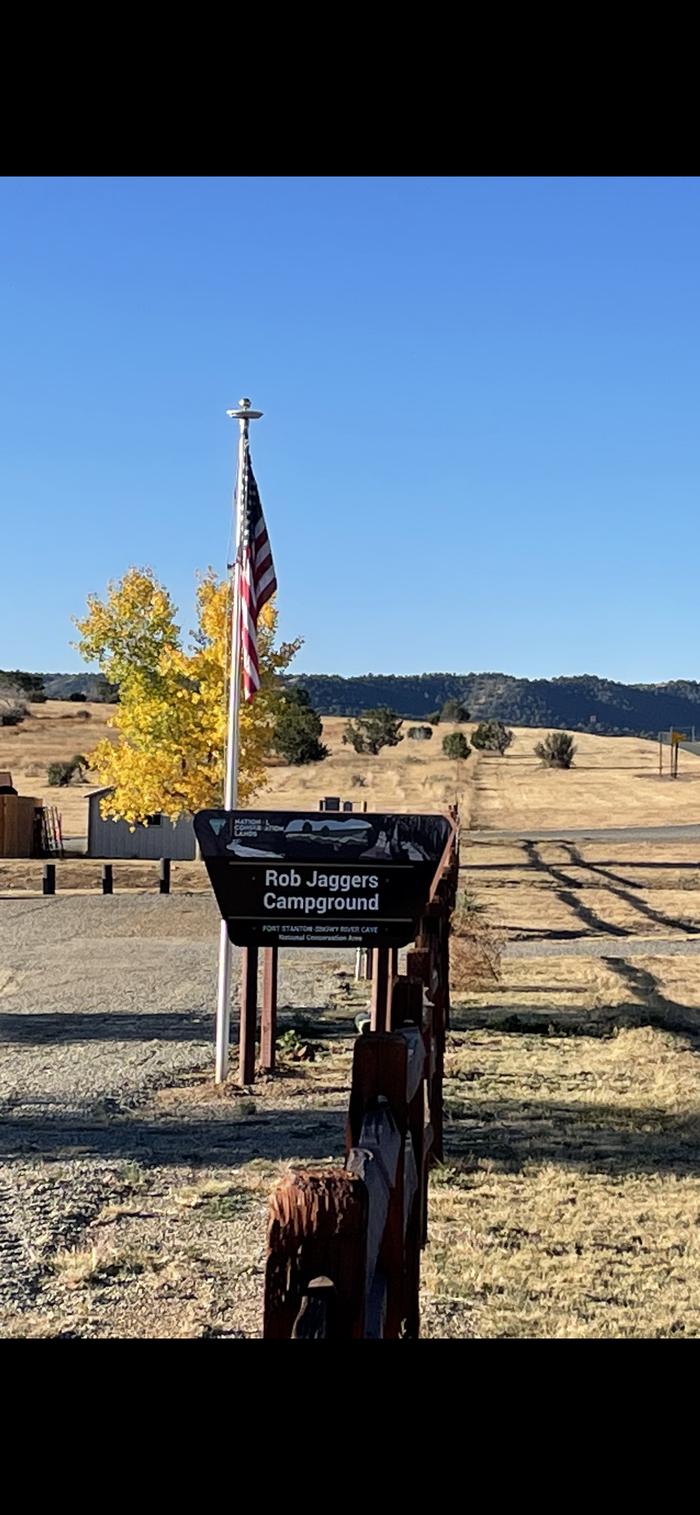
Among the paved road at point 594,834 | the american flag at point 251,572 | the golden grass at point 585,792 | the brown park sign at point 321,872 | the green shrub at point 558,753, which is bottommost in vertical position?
the paved road at point 594,834

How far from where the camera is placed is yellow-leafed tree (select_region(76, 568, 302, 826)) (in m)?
29.1

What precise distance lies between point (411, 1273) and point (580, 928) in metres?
20.6

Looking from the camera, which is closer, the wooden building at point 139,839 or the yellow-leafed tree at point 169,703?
the yellow-leafed tree at point 169,703

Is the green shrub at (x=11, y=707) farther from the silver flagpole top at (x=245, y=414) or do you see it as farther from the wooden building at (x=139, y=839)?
the silver flagpole top at (x=245, y=414)

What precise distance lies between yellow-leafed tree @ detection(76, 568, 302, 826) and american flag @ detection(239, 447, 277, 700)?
17179mm

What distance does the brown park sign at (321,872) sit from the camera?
7574mm

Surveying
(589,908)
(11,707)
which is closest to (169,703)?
(589,908)

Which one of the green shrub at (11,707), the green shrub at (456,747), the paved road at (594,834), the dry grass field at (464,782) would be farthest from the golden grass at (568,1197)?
the green shrub at (11,707)

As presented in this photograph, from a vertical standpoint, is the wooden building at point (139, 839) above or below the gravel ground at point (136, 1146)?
below

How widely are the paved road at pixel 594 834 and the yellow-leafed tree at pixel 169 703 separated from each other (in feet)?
49.5
